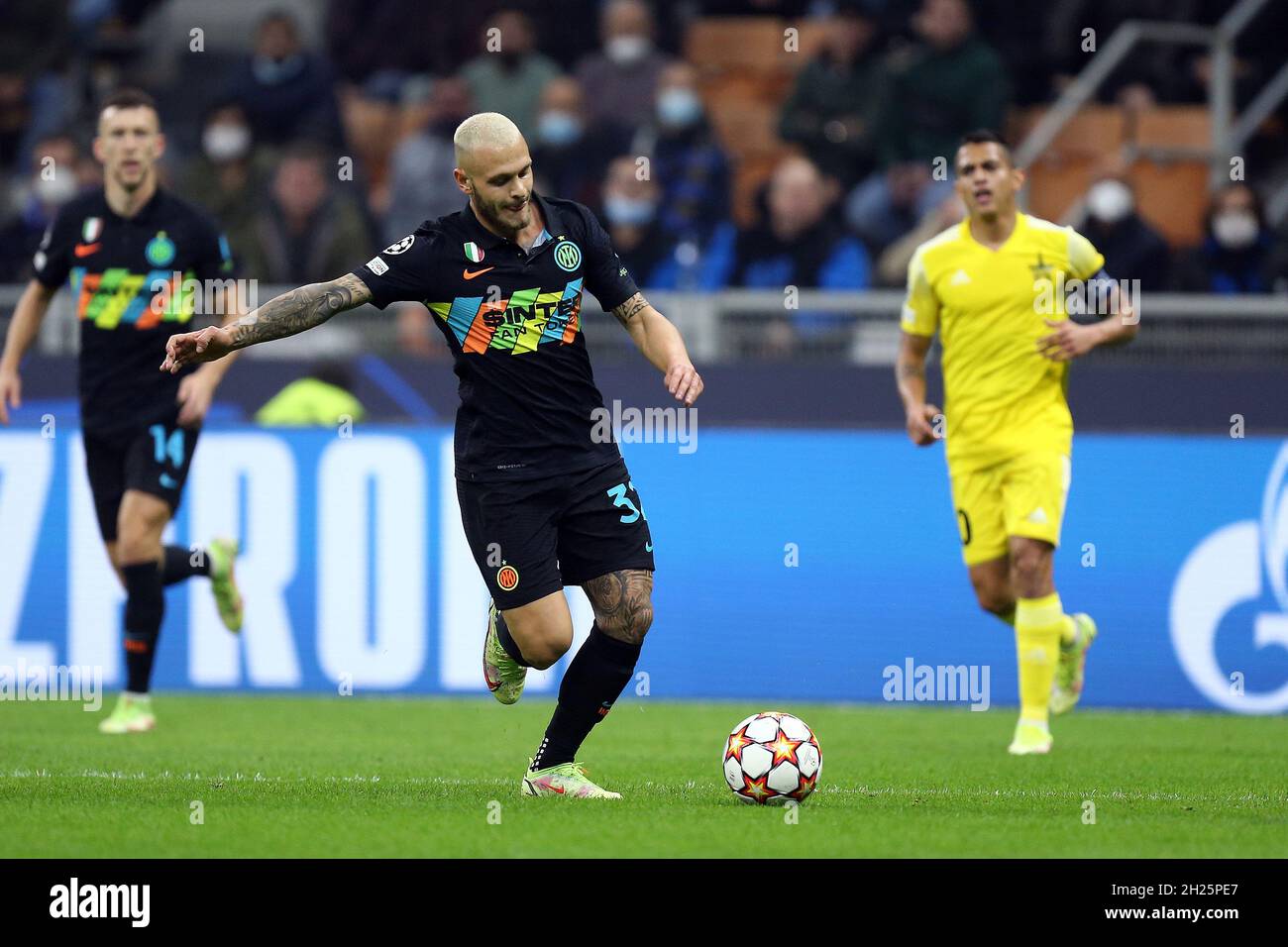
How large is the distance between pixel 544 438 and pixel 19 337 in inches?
150

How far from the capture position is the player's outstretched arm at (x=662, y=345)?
274 inches

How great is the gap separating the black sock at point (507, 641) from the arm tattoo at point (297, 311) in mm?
1342

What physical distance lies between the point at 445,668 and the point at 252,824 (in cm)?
514

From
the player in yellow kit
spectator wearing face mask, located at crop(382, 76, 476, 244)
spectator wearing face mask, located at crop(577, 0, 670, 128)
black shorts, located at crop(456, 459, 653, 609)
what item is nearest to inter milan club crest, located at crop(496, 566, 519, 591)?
black shorts, located at crop(456, 459, 653, 609)

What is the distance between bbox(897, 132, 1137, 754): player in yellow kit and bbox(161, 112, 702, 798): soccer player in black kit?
2629 millimetres

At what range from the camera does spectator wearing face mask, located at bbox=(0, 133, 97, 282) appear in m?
15.6

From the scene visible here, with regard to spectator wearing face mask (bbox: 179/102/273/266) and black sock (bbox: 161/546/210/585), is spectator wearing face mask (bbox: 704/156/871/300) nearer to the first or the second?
spectator wearing face mask (bbox: 179/102/273/266)

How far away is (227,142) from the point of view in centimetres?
1591

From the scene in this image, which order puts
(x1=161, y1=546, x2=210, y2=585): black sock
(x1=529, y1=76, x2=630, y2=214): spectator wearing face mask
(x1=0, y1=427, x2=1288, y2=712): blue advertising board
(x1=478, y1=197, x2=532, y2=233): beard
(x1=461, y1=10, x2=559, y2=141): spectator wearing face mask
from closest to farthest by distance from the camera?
(x1=478, y1=197, x2=532, y2=233): beard
(x1=161, y1=546, x2=210, y2=585): black sock
(x1=0, y1=427, x2=1288, y2=712): blue advertising board
(x1=529, y1=76, x2=630, y2=214): spectator wearing face mask
(x1=461, y1=10, x2=559, y2=141): spectator wearing face mask

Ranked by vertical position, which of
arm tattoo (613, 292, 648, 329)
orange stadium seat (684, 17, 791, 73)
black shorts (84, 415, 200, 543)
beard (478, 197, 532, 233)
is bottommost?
black shorts (84, 415, 200, 543)

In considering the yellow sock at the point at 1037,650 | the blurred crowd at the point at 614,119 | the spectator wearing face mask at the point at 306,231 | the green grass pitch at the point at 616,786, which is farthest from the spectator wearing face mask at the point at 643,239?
the yellow sock at the point at 1037,650

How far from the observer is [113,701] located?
11.5m

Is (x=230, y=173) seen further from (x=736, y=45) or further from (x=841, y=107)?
(x=841, y=107)

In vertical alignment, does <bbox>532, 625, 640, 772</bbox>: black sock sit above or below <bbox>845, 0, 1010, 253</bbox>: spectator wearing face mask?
below
